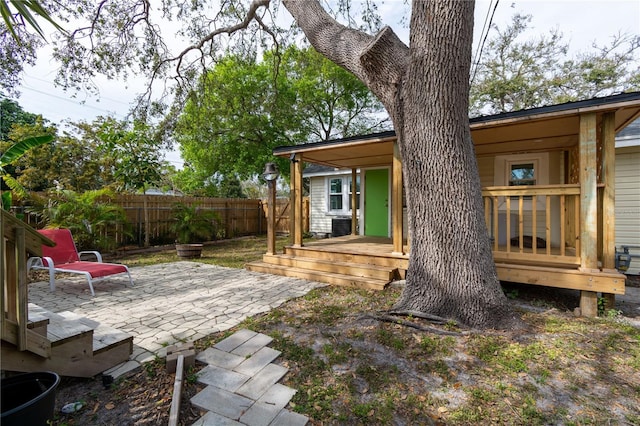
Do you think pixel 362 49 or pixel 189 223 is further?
pixel 189 223

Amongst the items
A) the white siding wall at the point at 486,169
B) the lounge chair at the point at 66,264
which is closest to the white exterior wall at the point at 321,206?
the white siding wall at the point at 486,169

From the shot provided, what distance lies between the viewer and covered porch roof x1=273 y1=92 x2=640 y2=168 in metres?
3.84

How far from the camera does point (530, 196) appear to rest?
6.35 metres

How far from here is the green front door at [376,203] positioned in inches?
368

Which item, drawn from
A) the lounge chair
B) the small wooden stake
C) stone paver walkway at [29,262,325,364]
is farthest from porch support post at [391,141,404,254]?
the lounge chair

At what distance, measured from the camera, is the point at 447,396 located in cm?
Answer: 231

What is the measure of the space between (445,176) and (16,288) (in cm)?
398

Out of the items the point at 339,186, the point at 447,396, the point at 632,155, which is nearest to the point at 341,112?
the point at 339,186

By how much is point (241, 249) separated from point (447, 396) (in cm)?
881

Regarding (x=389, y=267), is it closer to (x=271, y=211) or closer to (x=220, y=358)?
(x=271, y=211)

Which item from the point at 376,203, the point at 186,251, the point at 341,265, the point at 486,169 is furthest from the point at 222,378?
the point at 376,203

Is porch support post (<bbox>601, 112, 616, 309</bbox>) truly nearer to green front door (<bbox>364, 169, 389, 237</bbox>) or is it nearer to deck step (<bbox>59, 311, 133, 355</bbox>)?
green front door (<bbox>364, 169, 389, 237</bbox>)

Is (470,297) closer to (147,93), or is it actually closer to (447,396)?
(447,396)

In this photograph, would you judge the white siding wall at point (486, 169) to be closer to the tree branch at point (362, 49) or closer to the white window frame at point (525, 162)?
the white window frame at point (525, 162)
